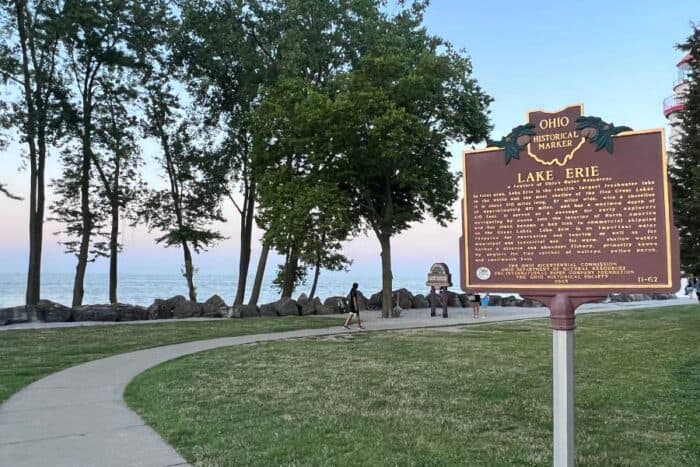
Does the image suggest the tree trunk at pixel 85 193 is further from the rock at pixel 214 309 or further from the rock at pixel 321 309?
the rock at pixel 321 309

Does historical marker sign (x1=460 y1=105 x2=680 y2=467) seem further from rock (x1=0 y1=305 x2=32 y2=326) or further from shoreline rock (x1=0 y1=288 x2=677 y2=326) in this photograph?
rock (x1=0 y1=305 x2=32 y2=326)

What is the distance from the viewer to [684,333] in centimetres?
1766

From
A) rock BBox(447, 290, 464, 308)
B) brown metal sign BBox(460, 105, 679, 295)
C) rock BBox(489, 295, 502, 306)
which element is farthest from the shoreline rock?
brown metal sign BBox(460, 105, 679, 295)

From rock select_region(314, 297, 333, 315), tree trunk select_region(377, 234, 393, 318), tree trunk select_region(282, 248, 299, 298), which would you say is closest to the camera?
tree trunk select_region(377, 234, 393, 318)

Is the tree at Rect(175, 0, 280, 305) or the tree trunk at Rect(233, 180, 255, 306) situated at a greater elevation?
the tree at Rect(175, 0, 280, 305)

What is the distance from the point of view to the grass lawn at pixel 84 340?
1139 cm

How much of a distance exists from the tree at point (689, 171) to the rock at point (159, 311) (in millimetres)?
20062

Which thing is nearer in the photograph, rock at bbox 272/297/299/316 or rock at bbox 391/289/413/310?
rock at bbox 272/297/299/316

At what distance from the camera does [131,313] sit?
25266 millimetres

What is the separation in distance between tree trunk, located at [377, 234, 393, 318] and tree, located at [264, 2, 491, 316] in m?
0.05

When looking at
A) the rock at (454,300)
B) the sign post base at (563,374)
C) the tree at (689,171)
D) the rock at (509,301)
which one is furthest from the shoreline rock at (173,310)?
the sign post base at (563,374)

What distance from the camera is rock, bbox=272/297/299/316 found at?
28250mm

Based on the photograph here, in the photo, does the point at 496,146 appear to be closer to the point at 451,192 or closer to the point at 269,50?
the point at 451,192

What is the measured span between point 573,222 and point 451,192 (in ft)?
79.3
